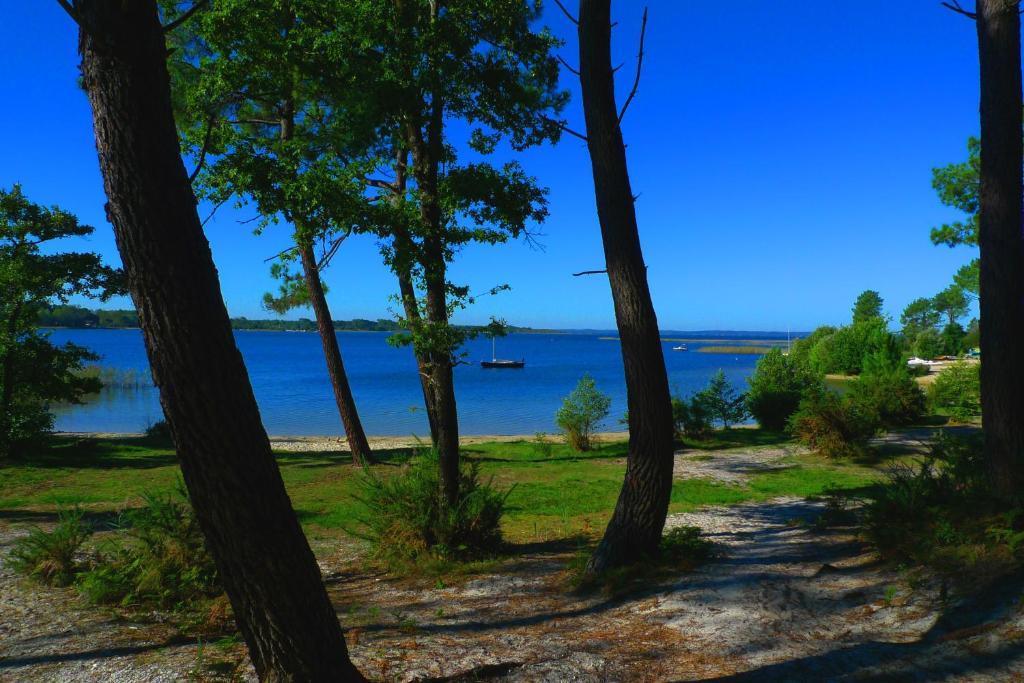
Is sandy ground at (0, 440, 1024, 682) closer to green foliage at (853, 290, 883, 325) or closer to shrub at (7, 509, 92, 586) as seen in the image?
shrub at (7, 509, 92, 586)

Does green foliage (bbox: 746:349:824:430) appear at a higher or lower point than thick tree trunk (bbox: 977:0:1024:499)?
lower

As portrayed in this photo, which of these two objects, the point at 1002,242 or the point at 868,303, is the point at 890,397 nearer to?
the point at 1002,242

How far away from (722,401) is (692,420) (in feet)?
4.90

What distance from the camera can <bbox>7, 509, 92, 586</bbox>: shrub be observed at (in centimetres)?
579

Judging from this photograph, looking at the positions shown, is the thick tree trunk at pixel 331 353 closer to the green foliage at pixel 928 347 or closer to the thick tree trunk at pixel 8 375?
the thick tree trunk at pixel 8 375

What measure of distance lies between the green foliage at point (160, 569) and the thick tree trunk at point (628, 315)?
3.55 meters

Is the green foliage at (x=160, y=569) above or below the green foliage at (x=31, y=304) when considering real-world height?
below

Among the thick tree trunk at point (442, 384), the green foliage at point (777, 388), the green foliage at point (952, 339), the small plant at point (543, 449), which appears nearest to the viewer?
the thick tree trunk at point (442, 384)

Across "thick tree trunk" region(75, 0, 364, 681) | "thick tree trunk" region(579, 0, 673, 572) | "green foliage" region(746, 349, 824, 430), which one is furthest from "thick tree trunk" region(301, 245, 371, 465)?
"green foliage" region(746, 349, 824, 430)

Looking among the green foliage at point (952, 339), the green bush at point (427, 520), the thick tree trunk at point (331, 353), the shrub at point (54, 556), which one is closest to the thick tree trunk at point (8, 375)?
the thick tree trunk at point (331, 353)

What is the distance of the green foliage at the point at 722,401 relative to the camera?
1751 cm

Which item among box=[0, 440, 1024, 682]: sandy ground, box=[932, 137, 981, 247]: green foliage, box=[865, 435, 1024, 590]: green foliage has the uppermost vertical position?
box=[932, 137, 981, 247]: green foliage

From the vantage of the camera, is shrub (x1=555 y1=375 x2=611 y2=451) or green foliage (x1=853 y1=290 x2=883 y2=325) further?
green foliage (x1=853 y1=290 x2=883 y2=325)

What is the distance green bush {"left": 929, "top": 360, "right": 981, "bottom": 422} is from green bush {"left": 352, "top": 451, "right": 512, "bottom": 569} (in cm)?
1569
